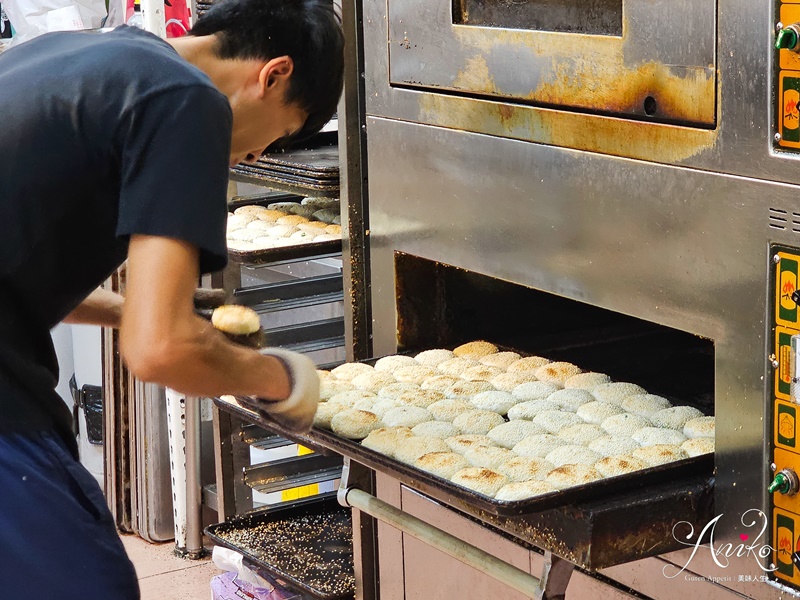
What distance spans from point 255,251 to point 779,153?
1696 mm

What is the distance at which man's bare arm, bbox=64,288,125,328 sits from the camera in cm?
211

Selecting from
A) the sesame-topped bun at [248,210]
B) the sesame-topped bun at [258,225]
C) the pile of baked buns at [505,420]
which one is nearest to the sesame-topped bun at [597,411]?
the pile of baked buns at [505,420]

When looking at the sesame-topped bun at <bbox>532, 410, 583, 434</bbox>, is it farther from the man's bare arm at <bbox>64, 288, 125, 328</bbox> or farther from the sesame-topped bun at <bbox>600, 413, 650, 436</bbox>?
the man's bare arm at <bbox>64, 288, 125, 328</bbox>

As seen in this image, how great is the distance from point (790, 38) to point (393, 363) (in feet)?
3.67

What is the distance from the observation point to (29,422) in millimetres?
1688

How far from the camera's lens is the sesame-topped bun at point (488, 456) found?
6.30 feet

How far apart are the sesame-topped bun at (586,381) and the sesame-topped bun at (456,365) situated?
23 cm

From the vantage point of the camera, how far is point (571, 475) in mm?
1784

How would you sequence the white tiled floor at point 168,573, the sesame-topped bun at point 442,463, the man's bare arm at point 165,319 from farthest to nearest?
the white tiled floor at point 168,573, the sesame-topped bun at point 442,463, the man's bare arm at point 165,319

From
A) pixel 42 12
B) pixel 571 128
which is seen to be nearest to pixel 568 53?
pixel 571 128

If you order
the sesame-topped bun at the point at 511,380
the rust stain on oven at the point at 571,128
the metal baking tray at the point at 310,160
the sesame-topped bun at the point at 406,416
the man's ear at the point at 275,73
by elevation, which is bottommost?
the sesame-topped bun at the point at 406,416

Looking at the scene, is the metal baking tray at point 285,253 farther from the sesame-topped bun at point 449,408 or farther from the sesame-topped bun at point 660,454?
the sesame-topped bun at point 660,454

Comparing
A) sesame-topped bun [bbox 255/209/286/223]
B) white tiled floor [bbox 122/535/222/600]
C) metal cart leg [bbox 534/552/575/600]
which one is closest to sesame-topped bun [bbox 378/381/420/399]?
metal cart leg [bbox 534/552/575/600]

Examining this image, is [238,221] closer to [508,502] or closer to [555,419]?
[555,419]
